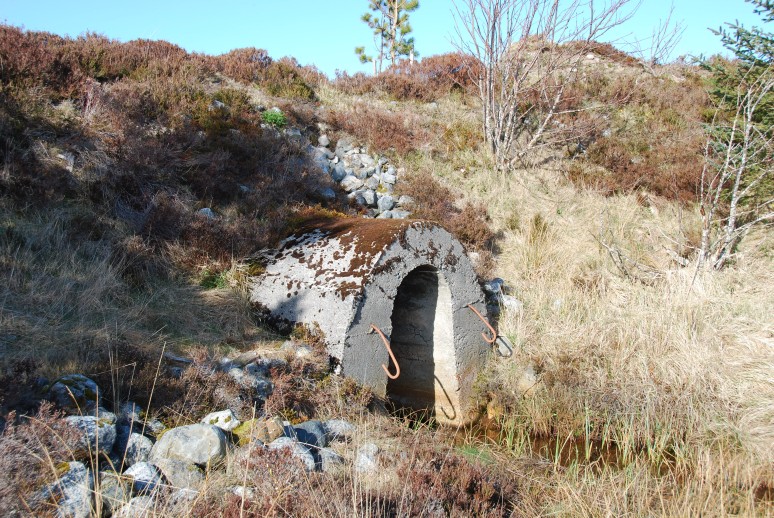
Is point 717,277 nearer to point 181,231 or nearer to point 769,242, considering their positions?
point 769,242

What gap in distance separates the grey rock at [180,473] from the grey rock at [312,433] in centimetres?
72

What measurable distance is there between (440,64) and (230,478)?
12979 millimetres

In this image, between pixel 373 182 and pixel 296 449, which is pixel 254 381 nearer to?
pixel 296 449

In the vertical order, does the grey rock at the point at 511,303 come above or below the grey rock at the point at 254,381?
above

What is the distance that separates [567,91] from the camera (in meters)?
12.7

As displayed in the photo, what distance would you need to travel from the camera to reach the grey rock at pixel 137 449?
10.3 feet

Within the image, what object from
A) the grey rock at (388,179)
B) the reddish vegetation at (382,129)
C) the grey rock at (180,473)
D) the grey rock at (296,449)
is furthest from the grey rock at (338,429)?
the reddish vegetation at (382,129)

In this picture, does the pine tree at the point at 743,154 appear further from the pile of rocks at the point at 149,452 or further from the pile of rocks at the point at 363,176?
the pile of rocks at the point at 149,452

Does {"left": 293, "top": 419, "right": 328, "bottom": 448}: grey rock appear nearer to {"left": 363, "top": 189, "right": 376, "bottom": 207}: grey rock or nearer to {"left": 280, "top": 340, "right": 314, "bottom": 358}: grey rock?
{"left": 280, "top": 340, "right": 314, "bottom": 358}: grey rock

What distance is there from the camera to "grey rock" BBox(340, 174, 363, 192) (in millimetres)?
9000

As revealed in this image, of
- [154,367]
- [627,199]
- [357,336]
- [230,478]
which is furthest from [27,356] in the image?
[627,199]

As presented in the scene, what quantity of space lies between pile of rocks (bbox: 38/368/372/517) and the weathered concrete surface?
3.56 feet

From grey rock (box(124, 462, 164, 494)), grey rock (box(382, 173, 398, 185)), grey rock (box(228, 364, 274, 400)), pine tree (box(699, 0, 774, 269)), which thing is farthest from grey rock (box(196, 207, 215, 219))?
pine tree (box(699, 0, 774, 269))

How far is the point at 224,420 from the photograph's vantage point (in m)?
3.61
